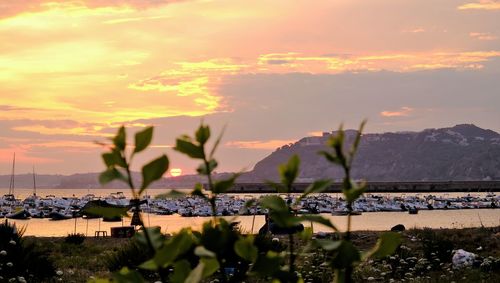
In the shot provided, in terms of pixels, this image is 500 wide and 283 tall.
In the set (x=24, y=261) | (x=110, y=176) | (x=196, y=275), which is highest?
(x=24, y=261)

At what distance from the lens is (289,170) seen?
204 centimetres

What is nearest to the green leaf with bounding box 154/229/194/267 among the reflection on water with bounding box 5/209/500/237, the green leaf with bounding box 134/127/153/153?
the green leaf with bounding box 134/127/153/153

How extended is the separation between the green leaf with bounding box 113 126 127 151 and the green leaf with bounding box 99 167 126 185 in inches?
2.5

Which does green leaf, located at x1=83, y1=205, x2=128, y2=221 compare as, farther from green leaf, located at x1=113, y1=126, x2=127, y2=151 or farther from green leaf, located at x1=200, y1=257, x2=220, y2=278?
green leaf, located at x1=200, y1=257, x2=220, y2=278

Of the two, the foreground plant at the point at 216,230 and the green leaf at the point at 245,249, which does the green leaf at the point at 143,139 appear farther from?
the green leaf at the point at 245,249

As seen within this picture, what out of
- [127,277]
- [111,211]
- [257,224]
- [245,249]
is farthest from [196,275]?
[257,224]

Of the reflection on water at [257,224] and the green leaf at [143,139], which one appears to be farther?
the reflection on water at [257,224]

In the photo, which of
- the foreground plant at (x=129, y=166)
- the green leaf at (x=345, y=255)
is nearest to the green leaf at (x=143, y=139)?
the foreground plant at (x=129, y=166)

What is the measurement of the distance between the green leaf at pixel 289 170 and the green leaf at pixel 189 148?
0.23 metres

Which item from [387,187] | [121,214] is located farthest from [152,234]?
[387,187]

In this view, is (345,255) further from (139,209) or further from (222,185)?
(139,209)

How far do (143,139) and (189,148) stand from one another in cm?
→ 17

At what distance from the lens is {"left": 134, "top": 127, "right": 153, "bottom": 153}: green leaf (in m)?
1.93

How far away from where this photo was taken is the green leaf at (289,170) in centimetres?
202
